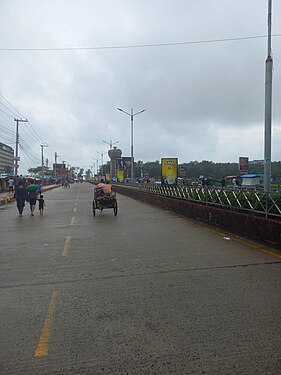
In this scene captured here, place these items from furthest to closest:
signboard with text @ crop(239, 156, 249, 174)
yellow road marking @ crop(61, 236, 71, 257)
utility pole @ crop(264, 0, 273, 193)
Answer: signboard with text @ crop(239, 156, 249, 174) < utility pole @ crop(264, 0, 273, 193) < yellow road marking @ crop(61, 236, 71, 257)

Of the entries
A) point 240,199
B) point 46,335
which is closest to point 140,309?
point 46,335

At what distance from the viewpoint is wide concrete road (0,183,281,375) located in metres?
3.24

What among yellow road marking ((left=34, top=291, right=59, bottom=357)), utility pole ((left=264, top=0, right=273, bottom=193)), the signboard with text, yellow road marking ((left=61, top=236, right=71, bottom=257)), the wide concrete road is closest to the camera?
the wide concrete road

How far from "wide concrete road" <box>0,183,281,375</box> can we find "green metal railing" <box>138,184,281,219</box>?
58.9 inches

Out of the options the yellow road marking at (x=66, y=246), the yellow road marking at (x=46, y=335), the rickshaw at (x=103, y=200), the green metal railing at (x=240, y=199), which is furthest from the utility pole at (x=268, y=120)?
the yellow road marking at (x=46, y=335)

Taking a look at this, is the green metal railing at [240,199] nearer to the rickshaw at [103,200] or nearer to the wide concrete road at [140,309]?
the wide concrete road at [140,309]

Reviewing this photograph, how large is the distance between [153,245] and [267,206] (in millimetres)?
3331

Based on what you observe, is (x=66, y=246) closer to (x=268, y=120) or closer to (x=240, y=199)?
(x=240, y=199)

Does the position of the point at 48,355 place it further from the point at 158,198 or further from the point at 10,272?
the point at 158,198

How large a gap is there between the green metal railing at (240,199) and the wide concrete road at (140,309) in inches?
58.9

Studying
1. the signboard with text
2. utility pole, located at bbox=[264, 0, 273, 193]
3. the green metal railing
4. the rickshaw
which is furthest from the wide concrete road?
the signboard with text

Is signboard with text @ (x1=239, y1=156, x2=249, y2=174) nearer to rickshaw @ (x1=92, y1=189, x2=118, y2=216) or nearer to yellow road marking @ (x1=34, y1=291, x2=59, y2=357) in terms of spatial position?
rickshaw @ (x1=92, y1=189, x2=118, y2=216)

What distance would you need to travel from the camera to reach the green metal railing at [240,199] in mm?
9492

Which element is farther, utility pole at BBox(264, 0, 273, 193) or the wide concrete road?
utility pole at BBox(264, 0, 273, 193)
